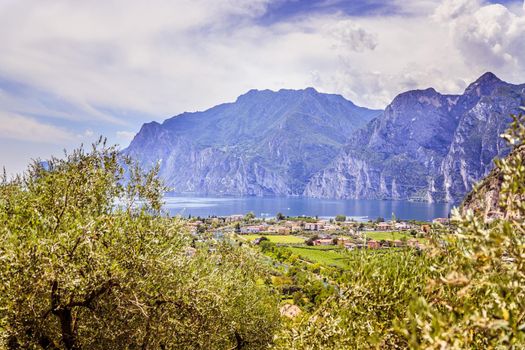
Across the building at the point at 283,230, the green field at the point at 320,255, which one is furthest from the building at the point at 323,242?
the building at the point at 283,230

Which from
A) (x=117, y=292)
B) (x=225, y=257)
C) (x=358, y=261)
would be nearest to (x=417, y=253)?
(x=358, y=261)

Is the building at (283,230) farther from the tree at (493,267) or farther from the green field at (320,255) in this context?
the tree at (493,267)

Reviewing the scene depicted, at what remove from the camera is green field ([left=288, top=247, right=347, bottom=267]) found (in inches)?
3984

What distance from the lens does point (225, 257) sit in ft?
111

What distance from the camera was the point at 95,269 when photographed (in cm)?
1084

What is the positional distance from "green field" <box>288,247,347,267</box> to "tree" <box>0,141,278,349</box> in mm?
83304

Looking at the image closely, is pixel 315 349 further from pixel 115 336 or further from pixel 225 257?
pixel 225 257

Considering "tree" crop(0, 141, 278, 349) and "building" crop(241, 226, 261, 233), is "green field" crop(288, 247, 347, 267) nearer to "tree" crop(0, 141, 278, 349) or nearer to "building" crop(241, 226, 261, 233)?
"building" crop(241, 226, 261, 233)

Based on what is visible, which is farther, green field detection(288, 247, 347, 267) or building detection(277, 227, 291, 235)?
building detection(277, 227, 291, 235)

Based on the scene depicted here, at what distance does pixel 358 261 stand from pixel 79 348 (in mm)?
9486

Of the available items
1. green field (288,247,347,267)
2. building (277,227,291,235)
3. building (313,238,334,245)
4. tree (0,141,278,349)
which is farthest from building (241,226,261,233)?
tree (0,141,278,349)

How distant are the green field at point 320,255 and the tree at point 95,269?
83304 mm

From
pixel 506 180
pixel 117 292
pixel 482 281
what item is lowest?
pixel 117 292

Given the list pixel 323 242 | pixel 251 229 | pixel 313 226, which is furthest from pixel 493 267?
pixel 313 226
